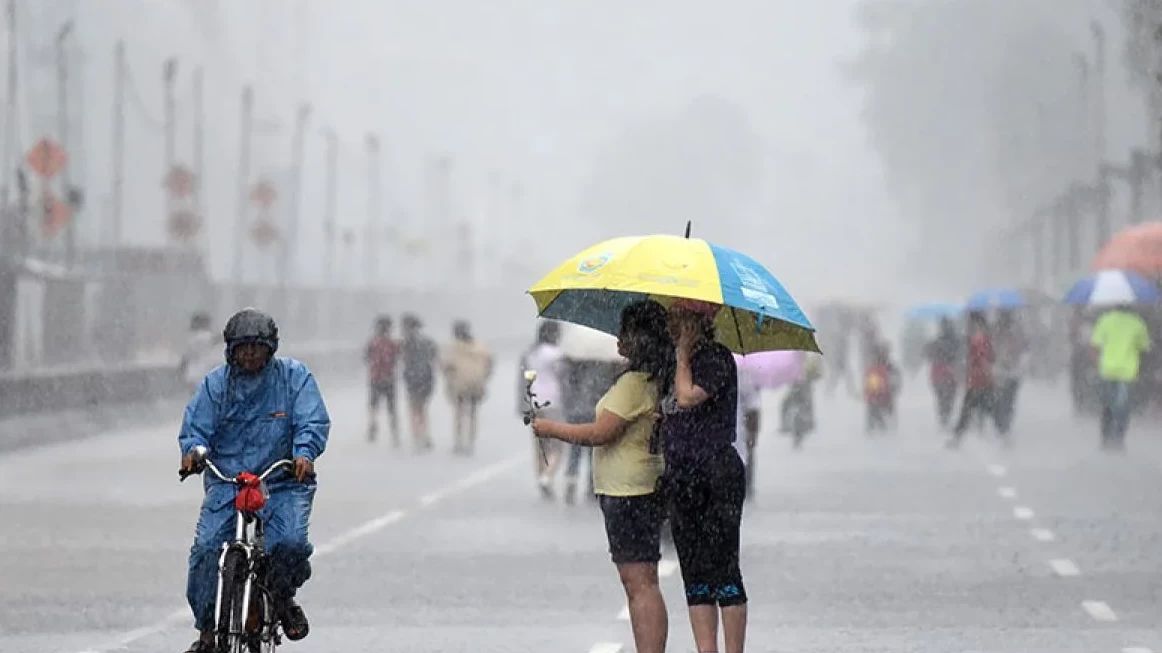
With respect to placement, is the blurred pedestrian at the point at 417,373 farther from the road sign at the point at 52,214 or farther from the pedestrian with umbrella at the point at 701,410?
the pedestrian with umbrella at the point at 701,410

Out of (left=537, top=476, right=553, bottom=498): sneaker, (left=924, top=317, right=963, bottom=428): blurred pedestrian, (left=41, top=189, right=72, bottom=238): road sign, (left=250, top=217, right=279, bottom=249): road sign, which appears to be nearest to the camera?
(left=537, top=476, right=553, bottom=498): sneaker

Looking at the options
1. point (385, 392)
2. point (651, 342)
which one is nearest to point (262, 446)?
point (651, 342)

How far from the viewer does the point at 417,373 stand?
31812 millimetres

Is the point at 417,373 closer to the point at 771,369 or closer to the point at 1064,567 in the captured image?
the point at 771,369

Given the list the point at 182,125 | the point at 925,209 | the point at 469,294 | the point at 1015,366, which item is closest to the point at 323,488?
the point at 1015,366

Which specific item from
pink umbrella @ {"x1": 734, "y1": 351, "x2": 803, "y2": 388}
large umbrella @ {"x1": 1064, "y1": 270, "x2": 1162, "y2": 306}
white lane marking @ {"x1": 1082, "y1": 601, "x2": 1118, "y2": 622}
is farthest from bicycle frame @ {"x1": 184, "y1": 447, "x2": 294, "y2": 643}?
large umbrella @ {"x1": 1064, "y1": 270, "x2": 1162, "y2": 306}

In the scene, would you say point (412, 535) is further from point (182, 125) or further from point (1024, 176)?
point (182, 125)

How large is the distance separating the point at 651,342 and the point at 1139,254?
30252 millimetres

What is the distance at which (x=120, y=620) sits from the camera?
1363 centimetres

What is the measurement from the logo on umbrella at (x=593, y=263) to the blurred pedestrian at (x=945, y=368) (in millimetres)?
27101

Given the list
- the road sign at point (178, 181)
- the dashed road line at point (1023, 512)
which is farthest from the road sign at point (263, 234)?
the dashed road line at point (1023, 512)

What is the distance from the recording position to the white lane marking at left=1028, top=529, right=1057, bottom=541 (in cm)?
1903

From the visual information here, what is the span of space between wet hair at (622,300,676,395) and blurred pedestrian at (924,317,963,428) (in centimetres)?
2728

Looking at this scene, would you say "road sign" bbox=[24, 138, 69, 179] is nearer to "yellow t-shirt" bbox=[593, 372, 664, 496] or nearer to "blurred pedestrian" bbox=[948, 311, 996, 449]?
"blurred pedestrian" bbox=[948, 311, 996, 449]
